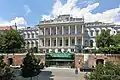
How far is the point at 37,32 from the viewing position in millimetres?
121188

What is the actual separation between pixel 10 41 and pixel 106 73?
67597mm

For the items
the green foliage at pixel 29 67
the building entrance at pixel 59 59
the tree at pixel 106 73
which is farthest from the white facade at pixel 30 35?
the tree at pixel 106 73

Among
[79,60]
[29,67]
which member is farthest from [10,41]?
[29,67]

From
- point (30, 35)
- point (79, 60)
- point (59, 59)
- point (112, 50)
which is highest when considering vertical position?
point (30, 35)

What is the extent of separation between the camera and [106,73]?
105ft

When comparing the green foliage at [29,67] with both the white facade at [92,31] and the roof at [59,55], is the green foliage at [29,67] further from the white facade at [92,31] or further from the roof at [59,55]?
the white facade at [92,31]

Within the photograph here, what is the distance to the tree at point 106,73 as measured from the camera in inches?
1232

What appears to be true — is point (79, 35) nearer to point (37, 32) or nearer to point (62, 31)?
point (62, 31)

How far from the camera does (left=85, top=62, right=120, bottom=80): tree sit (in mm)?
31289

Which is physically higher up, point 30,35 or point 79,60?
point 30,35

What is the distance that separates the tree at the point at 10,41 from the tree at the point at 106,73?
65.2m

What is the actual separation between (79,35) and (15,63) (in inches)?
1034

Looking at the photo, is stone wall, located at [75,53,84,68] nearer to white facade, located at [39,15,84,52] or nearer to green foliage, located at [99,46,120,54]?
green foliage, located at [99,46,120,54]

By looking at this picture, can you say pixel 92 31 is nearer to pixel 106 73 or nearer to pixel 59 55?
pixel 59 55
